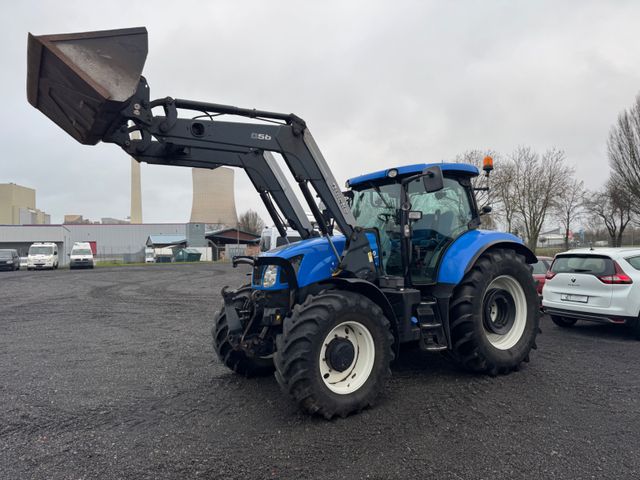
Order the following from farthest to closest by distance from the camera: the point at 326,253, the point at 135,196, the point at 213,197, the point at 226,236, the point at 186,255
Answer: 1. the point at 135,196
2. the point at 213,197
3. the point at 226,236
4. the point at 186,255
5. the point at 326,253

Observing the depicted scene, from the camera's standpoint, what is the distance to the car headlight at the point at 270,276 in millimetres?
4422

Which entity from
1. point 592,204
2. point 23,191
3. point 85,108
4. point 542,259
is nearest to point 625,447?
point 85,108

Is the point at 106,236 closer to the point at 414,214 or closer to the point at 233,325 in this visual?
the point at 233,325

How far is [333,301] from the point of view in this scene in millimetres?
3961

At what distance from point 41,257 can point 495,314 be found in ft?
114

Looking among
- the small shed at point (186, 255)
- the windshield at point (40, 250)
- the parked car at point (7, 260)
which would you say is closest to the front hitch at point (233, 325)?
the windshield at point (40, 250)

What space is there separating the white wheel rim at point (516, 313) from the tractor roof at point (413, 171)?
1.38m

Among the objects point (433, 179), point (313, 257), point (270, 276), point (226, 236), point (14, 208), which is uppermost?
point (14, 208)

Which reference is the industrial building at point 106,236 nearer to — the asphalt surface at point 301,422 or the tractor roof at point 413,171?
the asphalt surface at point 301,422

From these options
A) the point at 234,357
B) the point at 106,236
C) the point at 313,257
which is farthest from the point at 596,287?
the point at 106,236

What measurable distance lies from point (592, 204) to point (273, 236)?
2599cm

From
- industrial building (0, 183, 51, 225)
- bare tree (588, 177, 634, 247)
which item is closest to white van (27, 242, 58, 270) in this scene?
bare tree (588, 177, 634, 247)

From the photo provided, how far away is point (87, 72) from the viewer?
329 centimetres

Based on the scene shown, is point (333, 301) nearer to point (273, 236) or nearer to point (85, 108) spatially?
point (85, 108)
